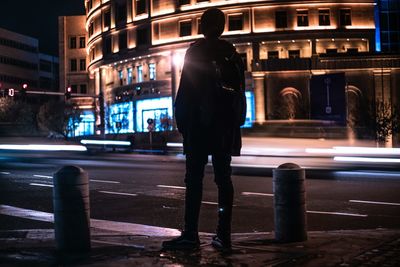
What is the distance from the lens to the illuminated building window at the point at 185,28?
66938 mm

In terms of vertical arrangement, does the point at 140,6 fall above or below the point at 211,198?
above

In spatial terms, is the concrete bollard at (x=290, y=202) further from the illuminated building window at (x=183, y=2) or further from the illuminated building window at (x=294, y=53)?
the illuminated building window at (x=183, y=2)

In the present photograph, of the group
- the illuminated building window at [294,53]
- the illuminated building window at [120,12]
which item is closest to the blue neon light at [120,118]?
the illuminated building window at [120,12]

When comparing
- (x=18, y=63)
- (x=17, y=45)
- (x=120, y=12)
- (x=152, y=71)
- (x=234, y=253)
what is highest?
(x=17, y=45)

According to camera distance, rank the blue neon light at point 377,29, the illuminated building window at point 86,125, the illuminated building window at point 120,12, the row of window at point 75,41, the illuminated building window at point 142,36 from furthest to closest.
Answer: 1. the row of window at point 75,41
2. the illuminated building window at point 86,125
3. the illuminated building window at point 120,12
4. the illuminated building window at point 142,36
5. the blue neon light at point 377,29

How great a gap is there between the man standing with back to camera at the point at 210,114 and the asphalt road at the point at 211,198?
8.31 feet

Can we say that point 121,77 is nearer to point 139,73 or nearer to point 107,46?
point 107,46

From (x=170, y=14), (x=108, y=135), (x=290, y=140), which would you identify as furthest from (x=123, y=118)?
(x=290, y=140)

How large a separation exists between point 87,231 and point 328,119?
53.5 m

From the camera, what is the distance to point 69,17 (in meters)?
94.6

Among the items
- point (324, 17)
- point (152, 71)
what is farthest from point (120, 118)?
point (324, 17)

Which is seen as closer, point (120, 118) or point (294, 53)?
point (294, 53)

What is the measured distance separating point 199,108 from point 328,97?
5355cm

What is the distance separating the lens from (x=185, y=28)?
6725 centimetres
